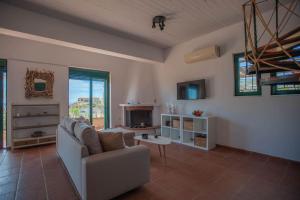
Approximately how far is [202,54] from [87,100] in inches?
157

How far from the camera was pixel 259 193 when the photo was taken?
79.7 inches

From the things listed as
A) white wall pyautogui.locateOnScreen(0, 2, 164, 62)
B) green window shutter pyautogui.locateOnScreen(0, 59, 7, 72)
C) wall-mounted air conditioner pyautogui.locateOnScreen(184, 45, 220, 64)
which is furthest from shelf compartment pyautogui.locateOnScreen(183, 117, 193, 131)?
green window shutter pyautogui.locateOnScreen(0, 59, 7, 72)

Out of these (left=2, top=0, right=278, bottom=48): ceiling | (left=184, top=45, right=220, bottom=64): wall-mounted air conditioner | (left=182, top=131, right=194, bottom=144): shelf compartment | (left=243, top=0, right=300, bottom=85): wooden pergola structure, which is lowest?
(left=182, top=131, right=194, bottom=144): shelf compartment

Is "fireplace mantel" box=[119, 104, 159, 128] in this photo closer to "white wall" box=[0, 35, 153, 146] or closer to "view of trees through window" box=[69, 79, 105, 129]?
"white wall" box=[0, 35, 153, 146]

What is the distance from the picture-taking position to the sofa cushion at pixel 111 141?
207 cm

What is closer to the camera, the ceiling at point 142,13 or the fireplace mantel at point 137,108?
the ceiling at point 142,13

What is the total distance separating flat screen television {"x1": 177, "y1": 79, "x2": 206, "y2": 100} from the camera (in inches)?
163

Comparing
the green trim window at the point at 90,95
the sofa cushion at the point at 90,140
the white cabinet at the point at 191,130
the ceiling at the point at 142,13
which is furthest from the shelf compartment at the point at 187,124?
the green trim window at the point at 90,95

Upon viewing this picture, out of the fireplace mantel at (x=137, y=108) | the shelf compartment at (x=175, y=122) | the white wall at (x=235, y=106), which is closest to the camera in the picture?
the white wall at (x=235, y=106)

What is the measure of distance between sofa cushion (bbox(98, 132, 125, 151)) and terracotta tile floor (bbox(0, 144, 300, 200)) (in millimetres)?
610

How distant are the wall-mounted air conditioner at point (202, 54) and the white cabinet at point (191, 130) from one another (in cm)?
148

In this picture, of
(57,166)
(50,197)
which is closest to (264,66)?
(50,197)

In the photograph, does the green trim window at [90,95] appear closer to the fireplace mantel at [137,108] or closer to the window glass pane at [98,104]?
the window glass pane at [98,104]

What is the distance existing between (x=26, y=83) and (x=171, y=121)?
402cm
